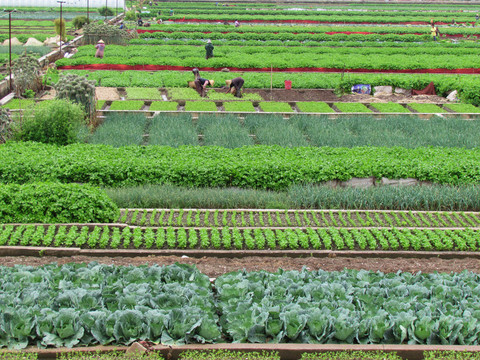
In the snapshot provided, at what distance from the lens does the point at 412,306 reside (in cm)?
705

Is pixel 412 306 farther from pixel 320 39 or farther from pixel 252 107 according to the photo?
pixel 320 39

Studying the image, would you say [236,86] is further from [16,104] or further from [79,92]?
[16,104]

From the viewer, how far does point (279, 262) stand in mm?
9117

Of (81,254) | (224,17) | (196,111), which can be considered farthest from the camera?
(224,17)

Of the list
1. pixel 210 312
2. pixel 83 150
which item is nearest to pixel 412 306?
pixel 210 312

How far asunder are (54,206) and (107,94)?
11.5m

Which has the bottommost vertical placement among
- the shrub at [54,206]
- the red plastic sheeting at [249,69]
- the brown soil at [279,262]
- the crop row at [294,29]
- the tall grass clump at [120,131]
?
the brown soil at [279,262]

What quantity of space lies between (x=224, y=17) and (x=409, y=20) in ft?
58.8

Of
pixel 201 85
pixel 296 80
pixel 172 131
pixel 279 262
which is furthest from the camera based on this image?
pixel 296 80

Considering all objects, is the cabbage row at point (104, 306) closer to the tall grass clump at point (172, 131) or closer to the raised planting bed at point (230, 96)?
the tall grass clump at point (172, 131)

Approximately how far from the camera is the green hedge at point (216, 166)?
39.7ft

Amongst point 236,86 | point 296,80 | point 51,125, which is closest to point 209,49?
point 296,80

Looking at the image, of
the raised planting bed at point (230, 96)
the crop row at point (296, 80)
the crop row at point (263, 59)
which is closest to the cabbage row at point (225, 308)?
the raised planting bed at point (230, 96)

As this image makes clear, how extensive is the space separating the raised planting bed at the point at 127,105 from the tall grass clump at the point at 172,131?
69.0 inches
